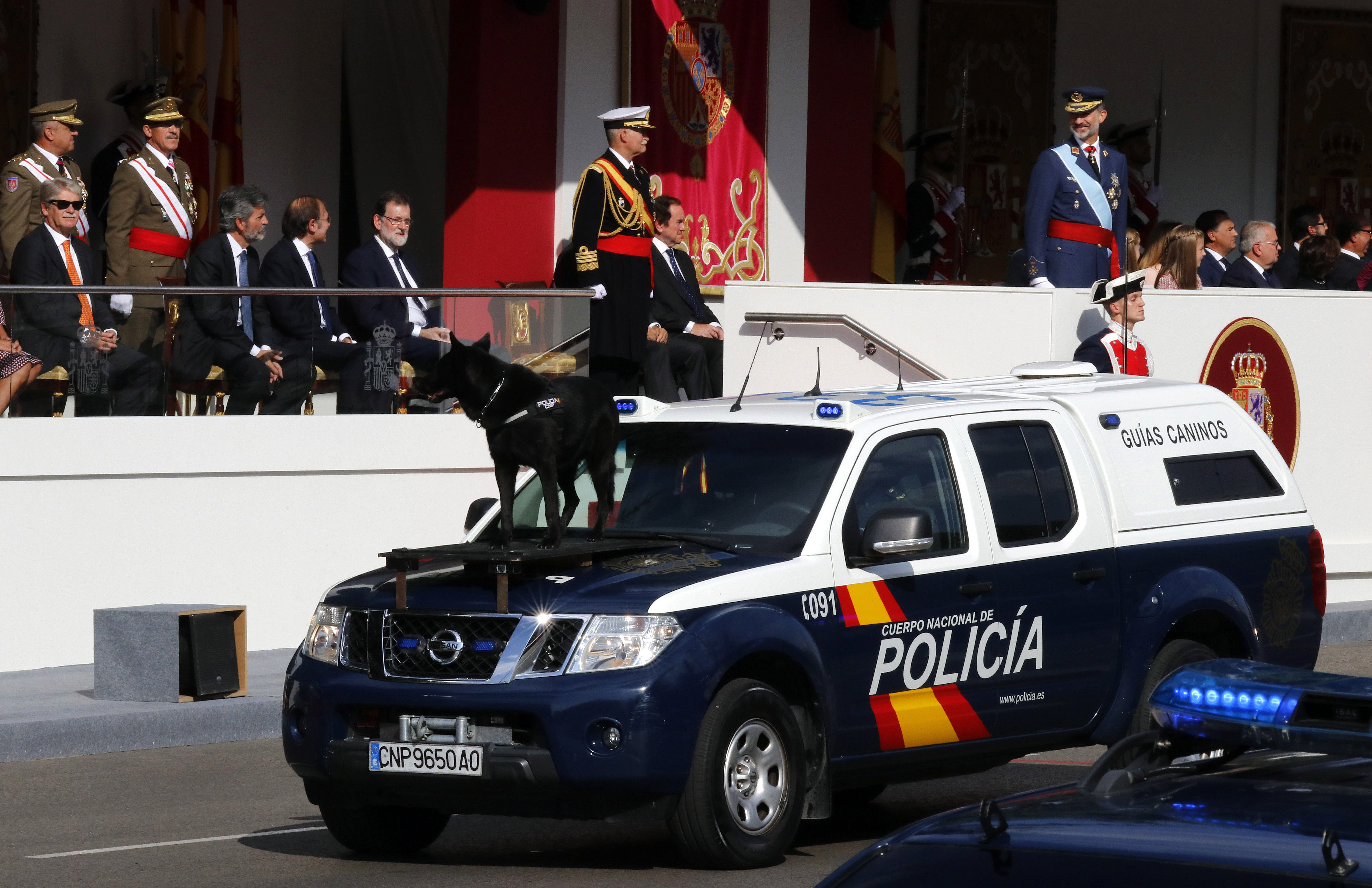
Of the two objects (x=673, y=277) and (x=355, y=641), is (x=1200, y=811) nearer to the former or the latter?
(x=355, y=641)

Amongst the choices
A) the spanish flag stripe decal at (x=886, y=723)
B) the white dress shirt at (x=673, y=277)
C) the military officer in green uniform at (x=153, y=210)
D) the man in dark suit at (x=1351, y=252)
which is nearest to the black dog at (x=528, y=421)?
the spanish flag stripe decal at (x=886, y=723)

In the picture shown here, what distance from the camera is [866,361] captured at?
49.7 ft

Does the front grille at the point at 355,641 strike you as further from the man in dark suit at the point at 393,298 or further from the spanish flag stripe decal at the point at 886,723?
the man in dark suit at the point at 393,298

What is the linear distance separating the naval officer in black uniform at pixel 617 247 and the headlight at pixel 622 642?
6734mm

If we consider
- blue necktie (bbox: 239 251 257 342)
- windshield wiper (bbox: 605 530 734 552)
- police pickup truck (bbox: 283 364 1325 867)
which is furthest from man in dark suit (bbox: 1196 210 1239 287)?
windshield wiper (bbox: 605 530 734 552)

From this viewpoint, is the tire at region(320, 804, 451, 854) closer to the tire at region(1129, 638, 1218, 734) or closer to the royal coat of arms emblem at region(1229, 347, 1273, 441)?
the tire at region(1129, 638, 1218, 734)

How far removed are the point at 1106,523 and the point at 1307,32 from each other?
18834 millimetres

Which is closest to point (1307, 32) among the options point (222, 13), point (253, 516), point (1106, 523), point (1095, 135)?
point (1095, 135)

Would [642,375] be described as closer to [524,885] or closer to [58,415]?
[58,415]

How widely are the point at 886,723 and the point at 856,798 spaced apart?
1.47 meters

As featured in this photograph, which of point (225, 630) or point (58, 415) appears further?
point (58, 415)

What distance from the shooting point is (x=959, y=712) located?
26.3ft

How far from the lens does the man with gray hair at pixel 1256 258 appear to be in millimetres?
17578

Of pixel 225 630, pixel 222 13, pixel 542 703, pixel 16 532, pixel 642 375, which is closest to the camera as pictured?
pixel 542 703
